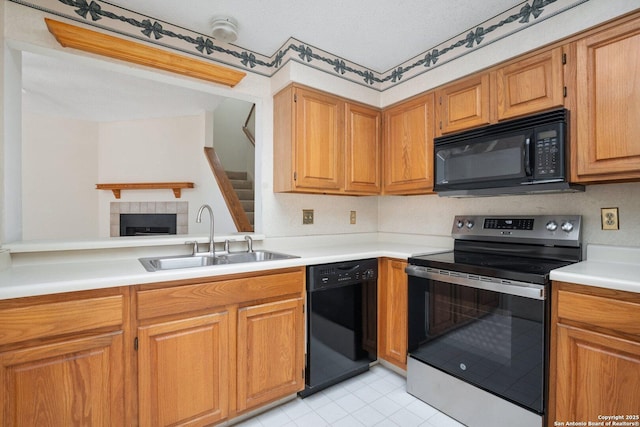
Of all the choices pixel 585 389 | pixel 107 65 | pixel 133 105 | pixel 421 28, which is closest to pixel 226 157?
pixel 133 105

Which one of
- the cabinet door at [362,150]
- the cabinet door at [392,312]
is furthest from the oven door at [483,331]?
the cabinet door at [362,150]

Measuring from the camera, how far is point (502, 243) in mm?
1949

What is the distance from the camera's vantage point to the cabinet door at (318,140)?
211 cm

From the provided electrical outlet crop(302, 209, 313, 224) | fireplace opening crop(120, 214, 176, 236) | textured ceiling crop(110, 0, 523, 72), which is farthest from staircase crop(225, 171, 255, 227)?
textured ceiling crop(110, 0, 523, 72)

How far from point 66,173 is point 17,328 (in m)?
4.26

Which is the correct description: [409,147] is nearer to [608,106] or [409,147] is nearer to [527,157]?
[527,157]

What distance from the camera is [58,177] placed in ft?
14.1

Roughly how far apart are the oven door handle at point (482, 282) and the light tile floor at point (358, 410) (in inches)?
29.7

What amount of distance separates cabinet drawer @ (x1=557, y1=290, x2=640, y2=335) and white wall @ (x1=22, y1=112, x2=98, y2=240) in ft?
17.9

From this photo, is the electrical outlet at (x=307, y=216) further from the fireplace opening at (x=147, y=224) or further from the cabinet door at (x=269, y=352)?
the fireplace opening at (x=147, y=224)

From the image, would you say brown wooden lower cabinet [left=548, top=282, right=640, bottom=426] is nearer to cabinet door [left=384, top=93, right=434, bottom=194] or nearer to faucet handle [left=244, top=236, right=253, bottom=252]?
cabinet door [left=384, top=93, right=434, bottom=194]

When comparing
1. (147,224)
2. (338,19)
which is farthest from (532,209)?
(147,224)

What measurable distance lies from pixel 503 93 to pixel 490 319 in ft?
4.23

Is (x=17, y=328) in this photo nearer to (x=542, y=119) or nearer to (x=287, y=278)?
(x=287, y=278)
